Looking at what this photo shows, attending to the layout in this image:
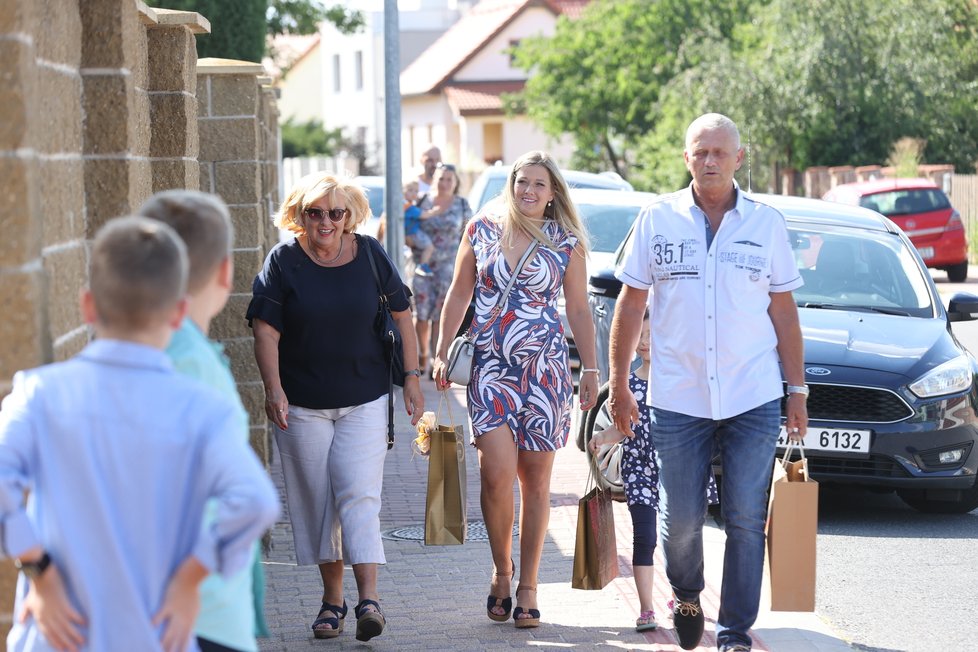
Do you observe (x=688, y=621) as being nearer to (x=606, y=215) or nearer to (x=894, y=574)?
(x=894, y=574)

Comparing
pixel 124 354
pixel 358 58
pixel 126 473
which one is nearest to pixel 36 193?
pixel 124 354

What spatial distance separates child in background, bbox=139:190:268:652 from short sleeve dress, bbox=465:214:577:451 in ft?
9.96

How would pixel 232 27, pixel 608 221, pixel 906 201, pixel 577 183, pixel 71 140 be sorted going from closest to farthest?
pixel 71 140, pixel 608 221, pixel 577 183, pixel 232 27, pixel 906 201

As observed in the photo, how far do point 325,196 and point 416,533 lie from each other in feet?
9.37

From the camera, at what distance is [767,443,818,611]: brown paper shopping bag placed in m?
5.47

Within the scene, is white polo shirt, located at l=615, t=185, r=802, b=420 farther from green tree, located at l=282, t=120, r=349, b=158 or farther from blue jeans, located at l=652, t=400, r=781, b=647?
green tree, located at l=282, t=120, r=349, b=158

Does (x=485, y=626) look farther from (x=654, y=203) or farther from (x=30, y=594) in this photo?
(x=30, y=594)

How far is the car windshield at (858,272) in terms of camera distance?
9.21 m

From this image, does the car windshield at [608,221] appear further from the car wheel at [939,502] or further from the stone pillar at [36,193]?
the stone pillar at [36,193]

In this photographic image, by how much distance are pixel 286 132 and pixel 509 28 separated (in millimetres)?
10458

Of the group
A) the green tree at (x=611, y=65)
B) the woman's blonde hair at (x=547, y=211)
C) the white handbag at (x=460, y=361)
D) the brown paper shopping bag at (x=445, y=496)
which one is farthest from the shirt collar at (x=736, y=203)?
the green tree at (x=611, y=65)

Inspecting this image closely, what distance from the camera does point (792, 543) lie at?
5.50 metres

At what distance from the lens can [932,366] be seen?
8.42m

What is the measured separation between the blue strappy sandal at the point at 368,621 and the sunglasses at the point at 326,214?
1.50 m
